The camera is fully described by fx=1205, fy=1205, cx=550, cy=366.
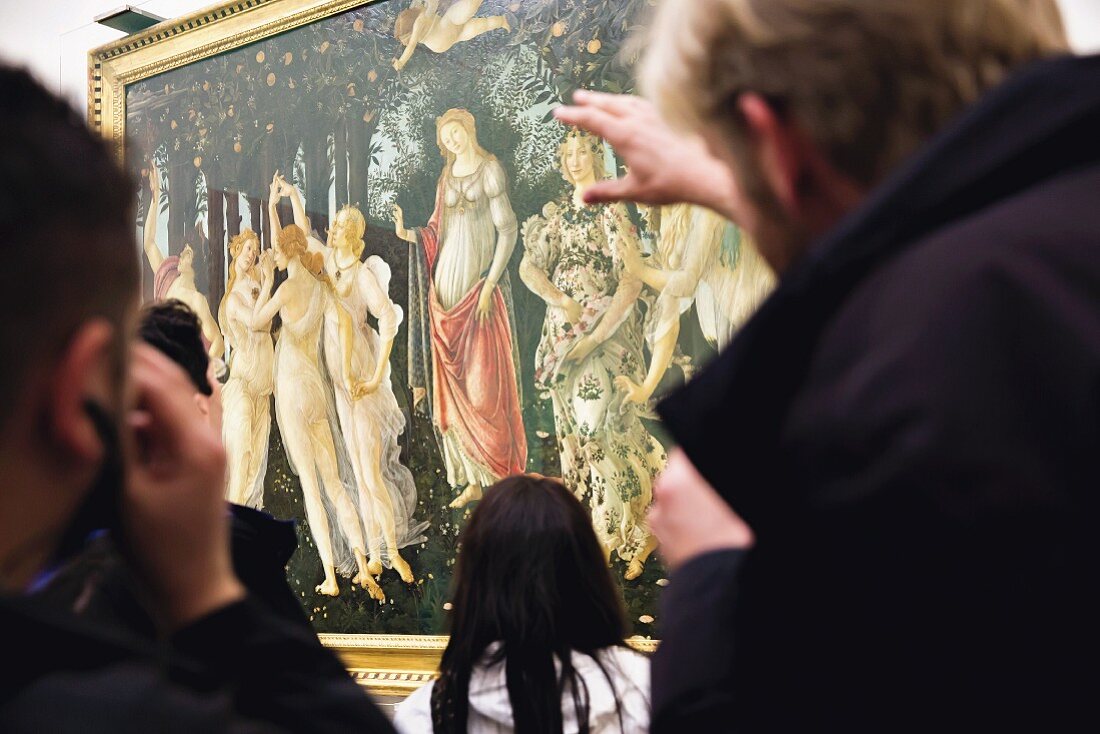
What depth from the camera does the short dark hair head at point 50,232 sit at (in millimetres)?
905

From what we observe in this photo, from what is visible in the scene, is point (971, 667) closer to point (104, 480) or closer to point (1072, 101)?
point (1072, 101)

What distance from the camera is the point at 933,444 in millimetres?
896

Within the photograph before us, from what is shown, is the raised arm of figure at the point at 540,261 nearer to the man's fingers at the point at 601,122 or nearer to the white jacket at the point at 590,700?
the white jacket at the point at 590,700

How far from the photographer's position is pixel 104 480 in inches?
40.0

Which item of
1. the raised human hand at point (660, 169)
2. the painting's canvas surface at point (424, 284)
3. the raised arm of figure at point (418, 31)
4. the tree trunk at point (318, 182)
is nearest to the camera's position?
the raised human hand at point (660, 169)

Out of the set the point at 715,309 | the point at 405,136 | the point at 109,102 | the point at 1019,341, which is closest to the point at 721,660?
the point at 1019,341

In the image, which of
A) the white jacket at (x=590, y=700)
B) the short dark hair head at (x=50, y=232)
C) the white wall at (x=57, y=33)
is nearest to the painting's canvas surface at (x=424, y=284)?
the white wall at (x=57, y=33)

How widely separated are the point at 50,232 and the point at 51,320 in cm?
7

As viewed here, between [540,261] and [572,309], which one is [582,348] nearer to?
[572,309]

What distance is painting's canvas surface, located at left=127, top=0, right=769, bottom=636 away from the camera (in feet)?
21.7

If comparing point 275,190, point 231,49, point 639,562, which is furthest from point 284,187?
point 639,562

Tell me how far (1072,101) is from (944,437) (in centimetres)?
32

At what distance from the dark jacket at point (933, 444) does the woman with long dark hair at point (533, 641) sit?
206cm

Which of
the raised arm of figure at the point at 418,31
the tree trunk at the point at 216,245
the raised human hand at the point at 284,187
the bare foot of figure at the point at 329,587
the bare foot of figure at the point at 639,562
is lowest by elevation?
the bare foot of figure at the point at 329,587
